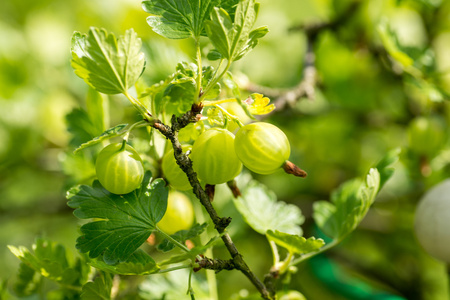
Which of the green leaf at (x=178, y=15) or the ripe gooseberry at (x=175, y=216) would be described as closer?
the green leaf at (x=178, y=15)

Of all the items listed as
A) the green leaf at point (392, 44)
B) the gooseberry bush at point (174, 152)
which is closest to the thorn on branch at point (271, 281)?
the gooseberry bush at point (174, 152)

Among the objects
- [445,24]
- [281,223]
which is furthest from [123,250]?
[445,24]

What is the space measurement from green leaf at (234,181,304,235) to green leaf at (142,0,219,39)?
23 cm

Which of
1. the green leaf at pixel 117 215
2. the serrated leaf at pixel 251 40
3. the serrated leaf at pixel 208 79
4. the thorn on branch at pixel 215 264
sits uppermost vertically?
the serrated leaf at pixel 251 40

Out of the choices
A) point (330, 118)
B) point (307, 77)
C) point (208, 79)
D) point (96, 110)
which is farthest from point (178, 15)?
point (330, 118)

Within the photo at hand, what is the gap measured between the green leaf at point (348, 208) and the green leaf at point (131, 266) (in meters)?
0.24

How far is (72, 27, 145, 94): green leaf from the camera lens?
0.37 m

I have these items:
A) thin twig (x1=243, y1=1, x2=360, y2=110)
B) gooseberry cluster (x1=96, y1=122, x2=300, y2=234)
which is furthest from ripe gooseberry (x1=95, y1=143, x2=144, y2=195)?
thin twig (x1=243, y1=1, x2=360, y2=110)

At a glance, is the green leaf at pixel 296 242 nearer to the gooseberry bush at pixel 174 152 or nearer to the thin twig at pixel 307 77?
the gooseberry bush at pixel 174 152

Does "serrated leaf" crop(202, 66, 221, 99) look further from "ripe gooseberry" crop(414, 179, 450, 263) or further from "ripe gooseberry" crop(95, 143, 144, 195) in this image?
"ripe gooseberry" crop(414, 179, 450, 263)

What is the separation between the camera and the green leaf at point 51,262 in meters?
0.49

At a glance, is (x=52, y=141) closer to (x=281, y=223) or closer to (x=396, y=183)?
(x=281, y=223)

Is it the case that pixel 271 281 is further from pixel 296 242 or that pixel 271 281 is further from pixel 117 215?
pixel 117 215

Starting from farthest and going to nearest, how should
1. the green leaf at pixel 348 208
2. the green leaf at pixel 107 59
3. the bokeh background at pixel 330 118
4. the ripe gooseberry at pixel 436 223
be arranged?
the bokeh background at pixel 330 118, the ripe gooseberry at pixel 436 223, the green leaf at pixel 348 208, the green leaf at pixel 107 59
